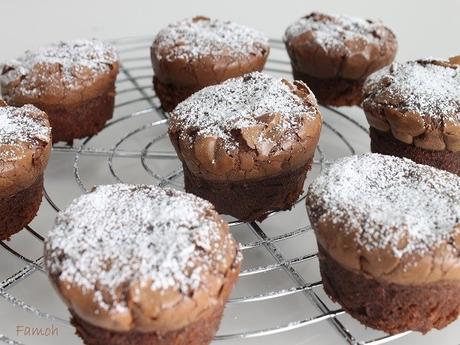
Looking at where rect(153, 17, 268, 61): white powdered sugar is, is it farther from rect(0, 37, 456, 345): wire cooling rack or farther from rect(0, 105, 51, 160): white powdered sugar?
rect(0, 105, 51, 160): white powdered sugar

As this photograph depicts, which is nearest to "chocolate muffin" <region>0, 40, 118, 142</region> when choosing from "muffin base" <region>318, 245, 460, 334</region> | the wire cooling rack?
the wire cooling rack

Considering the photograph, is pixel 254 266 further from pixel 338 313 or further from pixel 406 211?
pixel 406 211

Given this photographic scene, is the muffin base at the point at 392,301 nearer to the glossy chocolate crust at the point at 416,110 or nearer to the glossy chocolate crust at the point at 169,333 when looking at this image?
the glossy chocolate crust at the point at 169,333

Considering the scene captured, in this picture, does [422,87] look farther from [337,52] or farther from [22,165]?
[22,165]

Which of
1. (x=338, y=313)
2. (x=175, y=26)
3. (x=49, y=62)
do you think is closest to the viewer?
(x=338, y=313)

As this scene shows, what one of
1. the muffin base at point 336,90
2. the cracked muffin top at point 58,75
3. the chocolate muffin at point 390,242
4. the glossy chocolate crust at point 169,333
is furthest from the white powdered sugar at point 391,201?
the cracked muffin top at point 58,75

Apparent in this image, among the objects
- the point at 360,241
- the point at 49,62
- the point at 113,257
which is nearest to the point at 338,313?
the point at 360,241

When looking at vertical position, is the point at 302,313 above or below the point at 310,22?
below
